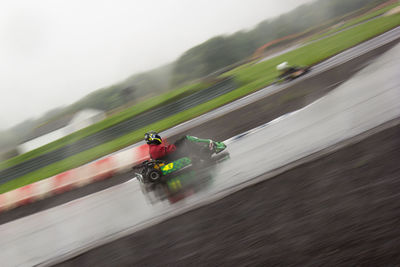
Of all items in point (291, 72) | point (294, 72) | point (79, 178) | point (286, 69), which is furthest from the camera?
point (286, 69)

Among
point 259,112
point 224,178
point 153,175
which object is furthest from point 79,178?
point 224,178

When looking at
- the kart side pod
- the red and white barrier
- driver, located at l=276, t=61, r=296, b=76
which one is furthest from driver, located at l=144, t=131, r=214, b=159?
driver, located at l=276, t=61, r=296, b=76

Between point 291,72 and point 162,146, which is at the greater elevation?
point 291,72

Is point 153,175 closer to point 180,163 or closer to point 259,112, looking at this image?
point 180,163

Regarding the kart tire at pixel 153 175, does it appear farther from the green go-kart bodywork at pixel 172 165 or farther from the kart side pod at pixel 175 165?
the kart side pod at pixel 175 165

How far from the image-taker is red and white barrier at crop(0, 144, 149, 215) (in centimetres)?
972

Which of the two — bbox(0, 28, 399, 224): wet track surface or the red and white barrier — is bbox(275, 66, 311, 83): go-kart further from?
the red and white barrier

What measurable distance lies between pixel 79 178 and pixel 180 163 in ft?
13.3

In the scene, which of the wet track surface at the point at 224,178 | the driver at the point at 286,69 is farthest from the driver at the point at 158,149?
the driver at the point at 286,69

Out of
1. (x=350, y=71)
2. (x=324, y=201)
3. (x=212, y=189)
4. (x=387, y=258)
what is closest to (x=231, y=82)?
(x=350, y=71)

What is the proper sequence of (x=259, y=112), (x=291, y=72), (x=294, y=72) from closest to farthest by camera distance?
(x=259, y=112), (x=294, y=72), (x=291, y=72)

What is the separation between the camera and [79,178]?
9.98 metres

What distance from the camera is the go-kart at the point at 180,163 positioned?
278 inches

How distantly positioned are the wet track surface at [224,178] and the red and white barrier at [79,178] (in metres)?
1.43
